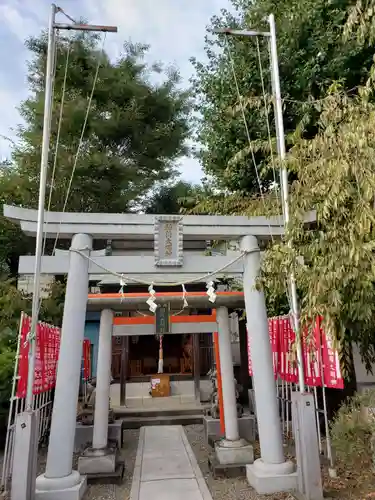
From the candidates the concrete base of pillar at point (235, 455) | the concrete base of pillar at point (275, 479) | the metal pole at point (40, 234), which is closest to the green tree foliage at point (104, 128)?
the metal pole at point (40, 234)

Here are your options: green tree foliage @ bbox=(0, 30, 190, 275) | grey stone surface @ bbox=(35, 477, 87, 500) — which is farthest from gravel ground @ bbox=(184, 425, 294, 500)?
green tree foliage @ bbox=(0, 30, 190, 275)

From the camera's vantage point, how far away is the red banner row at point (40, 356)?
5.86 metres

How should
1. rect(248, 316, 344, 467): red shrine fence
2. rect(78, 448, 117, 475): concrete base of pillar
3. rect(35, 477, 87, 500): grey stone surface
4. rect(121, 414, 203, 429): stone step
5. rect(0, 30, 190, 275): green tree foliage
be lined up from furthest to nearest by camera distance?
1. rect(0, 30, 190, 275): green tree foliage
2. rect(121, 414, 203, 429): stone step
3. rect(78, 448, 117, 475): concrete base of pillar
4. rect(248, 316, 344, 467): red shrine fence
5. rect(35, 477, 87, 500): grey stone surface

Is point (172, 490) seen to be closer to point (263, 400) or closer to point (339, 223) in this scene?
point (263, 400)

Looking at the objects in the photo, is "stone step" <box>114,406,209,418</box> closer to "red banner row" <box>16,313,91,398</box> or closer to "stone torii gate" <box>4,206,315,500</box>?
"red banner row" <box>16,313,91,398</box>

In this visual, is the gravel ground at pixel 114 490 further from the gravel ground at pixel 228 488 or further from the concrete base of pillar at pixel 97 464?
the gravel ground at pixel 228 488

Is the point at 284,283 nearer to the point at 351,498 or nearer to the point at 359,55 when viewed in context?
the point at 351,498

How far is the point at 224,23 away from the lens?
37.8 ft

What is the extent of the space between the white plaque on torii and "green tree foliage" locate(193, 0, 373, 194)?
249 centimetres

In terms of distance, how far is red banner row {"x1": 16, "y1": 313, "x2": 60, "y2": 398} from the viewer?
5863 mm

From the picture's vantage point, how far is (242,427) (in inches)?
363

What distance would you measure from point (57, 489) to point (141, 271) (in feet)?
10.2

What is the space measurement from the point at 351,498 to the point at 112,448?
4.18m

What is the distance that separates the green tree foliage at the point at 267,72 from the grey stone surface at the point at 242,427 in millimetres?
5762
